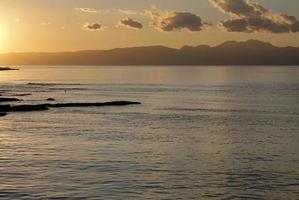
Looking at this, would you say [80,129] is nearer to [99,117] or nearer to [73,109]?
[99,117]

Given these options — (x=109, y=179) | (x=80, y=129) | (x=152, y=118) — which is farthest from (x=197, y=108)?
(x=109, y=179)

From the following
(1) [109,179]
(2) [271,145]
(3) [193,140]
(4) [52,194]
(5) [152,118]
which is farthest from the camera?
(5) [152,118]

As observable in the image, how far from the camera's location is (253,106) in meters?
94.4

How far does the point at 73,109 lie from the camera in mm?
84312

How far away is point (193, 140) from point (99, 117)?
25309 mm

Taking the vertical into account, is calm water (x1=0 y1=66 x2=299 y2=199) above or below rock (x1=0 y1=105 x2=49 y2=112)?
below

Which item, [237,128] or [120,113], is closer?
[237,128]

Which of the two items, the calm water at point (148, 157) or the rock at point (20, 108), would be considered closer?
the calm water at point (148, 157)

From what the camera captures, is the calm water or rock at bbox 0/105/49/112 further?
rock at bbox 0/105/49/112

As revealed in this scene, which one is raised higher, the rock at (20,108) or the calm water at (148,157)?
the rock at (20,108)

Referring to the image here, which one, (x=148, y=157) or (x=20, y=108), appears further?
(x=20, y=108)

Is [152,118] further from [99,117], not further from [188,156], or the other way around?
[188,156]

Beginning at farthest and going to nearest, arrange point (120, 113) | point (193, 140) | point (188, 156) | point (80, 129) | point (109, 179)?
1. point (120, 113)
2. point (80, 129)
3. point (193, 140)
4. point (188, 156)
5. point (109, 179)

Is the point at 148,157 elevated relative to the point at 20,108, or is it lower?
lower
